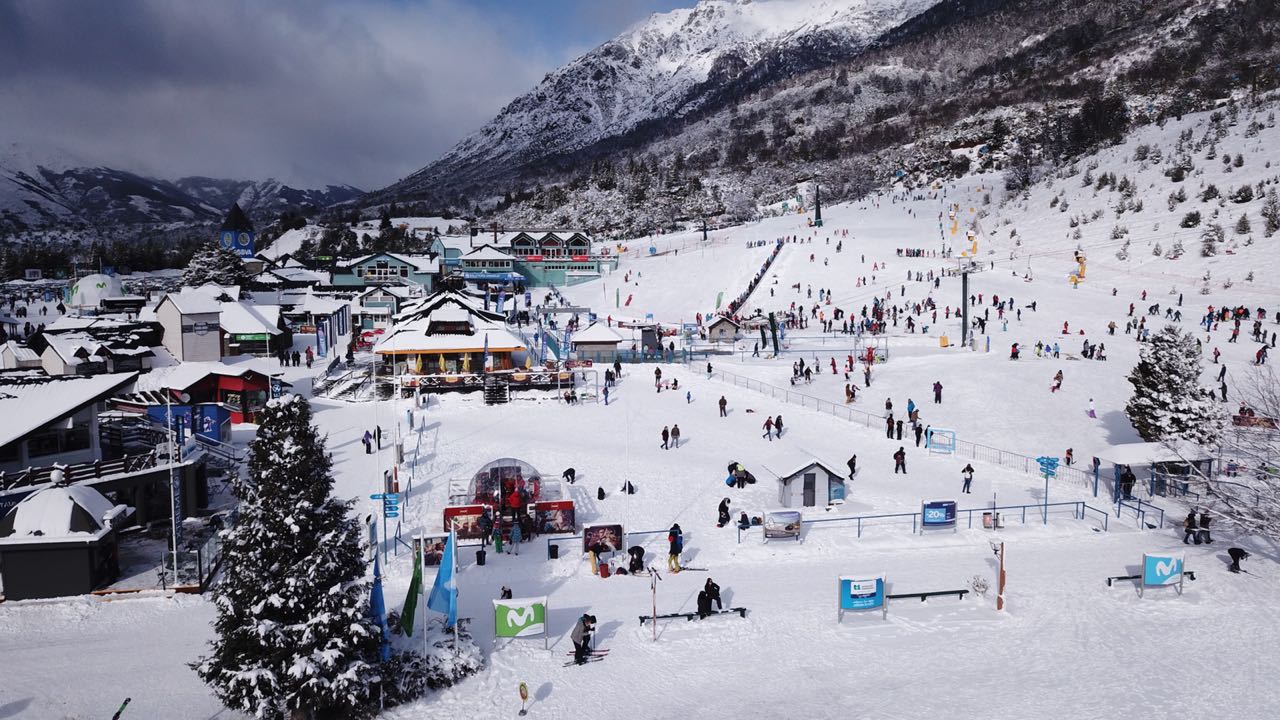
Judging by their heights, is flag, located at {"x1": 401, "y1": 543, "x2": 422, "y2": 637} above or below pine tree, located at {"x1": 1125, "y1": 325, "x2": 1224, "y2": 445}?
below

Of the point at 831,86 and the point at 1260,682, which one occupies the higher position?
the point at 831,86

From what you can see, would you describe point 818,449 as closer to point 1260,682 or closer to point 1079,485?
point 1079,485

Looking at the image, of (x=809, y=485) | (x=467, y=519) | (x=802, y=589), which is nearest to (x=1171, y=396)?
(x=809, y=485)

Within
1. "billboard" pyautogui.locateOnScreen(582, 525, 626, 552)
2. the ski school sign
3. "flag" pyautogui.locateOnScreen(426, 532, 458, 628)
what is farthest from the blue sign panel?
"flag" pyautogui.locateOnScreen(426, 532, 458, 628)

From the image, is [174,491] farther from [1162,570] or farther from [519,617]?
[1162,570]

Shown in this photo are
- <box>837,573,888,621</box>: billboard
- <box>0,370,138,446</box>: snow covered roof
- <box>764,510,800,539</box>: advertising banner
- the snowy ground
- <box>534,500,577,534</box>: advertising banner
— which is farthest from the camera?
<box>534,500,577,534</box>: advertising banner

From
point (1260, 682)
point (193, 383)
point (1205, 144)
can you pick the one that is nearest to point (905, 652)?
point (1260, 682)

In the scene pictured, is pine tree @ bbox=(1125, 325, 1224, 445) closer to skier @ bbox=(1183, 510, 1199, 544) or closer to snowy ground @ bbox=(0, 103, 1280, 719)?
snowy ground @ bbox=(0, 103, 1280, 719)
